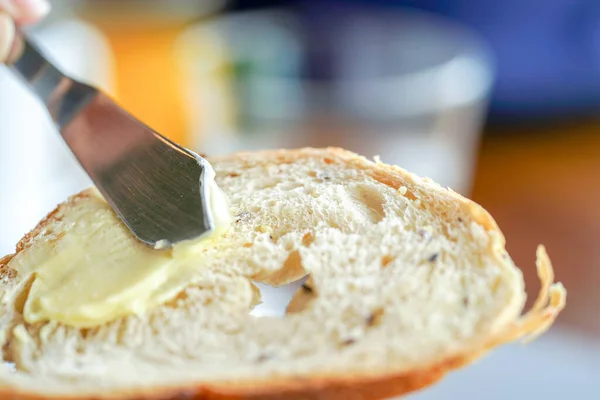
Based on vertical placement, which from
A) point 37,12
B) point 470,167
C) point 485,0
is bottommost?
point 470,167

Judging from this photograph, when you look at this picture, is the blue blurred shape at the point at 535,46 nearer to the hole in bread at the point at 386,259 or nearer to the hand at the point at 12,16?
the hand at the point at 12,16

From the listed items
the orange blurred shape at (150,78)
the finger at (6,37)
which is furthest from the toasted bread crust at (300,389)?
the orange blurred shape at (150,78)

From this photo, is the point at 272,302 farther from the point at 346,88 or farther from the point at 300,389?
the point at 346,88

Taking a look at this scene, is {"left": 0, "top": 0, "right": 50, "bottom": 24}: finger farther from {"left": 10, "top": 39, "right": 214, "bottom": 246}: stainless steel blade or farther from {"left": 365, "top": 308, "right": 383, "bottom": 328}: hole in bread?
{"left": 365, "top": 308, "right": 383, "bottom": 328}: hole in bread

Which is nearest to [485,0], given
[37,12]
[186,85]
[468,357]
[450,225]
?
[186,85]

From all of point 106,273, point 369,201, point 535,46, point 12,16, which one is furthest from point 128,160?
point 535,46

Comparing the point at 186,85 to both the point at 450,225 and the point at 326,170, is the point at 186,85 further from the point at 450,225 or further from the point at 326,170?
the point at 450,225

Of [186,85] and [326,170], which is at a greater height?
[326,170]
